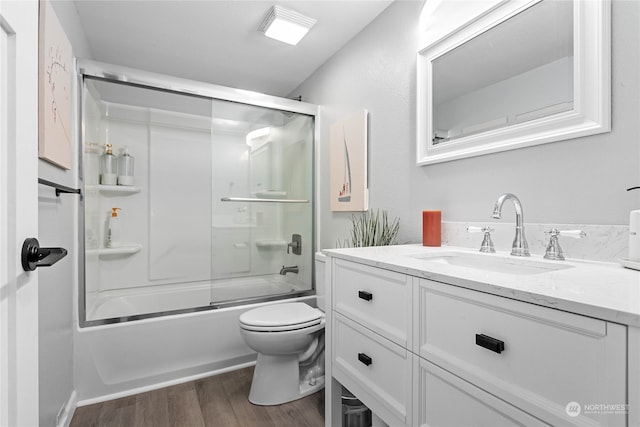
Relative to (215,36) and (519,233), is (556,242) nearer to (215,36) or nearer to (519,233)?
(519,233)

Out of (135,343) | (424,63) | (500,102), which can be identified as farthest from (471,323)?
(135,343)

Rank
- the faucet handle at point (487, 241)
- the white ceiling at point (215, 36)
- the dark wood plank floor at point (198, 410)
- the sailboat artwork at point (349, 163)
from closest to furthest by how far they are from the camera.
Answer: the faucet handle at point (487, 241) < the dark wood plank floor at point (198, 410) < the white ceiling at point (215, 36) < the sailboat artwork at point (349, 163)

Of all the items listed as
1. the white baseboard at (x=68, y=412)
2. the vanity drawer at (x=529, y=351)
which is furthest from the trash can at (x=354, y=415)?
the white baseboard at (x=68, y=412)

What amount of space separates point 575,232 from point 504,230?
254mm

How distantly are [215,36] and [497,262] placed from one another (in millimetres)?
2223

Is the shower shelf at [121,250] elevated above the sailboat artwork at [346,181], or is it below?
below

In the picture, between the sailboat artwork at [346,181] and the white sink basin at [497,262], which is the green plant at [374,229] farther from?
the white sink basin at [497,262]

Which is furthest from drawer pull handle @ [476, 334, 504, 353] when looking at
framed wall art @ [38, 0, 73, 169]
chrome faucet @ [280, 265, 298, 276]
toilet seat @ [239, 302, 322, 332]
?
chrome faucet @ [280, 265, 298, 276]

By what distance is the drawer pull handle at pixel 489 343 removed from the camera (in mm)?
687

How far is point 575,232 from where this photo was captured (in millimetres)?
1009

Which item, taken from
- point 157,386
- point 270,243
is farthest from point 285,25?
point 157,386

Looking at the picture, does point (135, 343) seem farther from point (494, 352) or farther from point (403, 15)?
point (403, 15)

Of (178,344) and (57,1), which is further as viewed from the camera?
(178,344)

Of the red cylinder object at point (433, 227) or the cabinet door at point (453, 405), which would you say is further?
the red cylinder object at point (433, 227)
